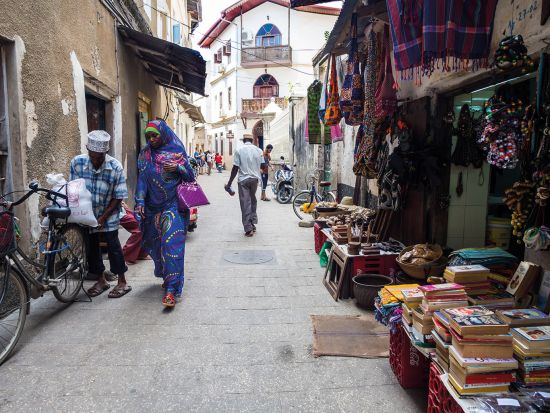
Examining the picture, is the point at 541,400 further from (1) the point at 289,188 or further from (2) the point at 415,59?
(1) the point at 289,188

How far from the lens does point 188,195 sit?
4523 mm

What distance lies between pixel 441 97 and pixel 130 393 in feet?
13.7

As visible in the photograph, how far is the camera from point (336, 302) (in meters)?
4.52

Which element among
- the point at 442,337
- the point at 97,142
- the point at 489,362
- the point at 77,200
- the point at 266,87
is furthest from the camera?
the point at 266,87

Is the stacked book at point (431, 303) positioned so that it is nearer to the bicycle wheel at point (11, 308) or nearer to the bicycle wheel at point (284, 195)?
the bicycle wheel at point (11, 308)

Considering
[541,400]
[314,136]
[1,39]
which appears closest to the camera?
[541,400]

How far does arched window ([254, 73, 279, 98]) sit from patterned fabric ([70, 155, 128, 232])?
28.5 metres

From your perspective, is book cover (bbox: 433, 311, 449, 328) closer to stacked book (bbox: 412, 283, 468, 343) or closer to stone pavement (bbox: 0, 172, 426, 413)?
stacked book (bbox: 412, 283, 468, 343)

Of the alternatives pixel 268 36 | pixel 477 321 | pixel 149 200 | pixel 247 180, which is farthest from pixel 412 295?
pixel 268 36

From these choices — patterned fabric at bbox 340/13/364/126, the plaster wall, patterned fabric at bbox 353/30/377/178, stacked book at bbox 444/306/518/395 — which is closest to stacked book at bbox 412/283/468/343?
stacked book at bbox 444/306/518/395

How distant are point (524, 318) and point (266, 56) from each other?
30.7 m

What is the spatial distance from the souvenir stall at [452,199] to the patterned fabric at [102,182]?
264 cm

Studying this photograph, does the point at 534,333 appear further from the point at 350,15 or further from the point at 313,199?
the point at 313,199

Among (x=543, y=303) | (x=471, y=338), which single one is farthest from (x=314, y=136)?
(x=471, y=338)
